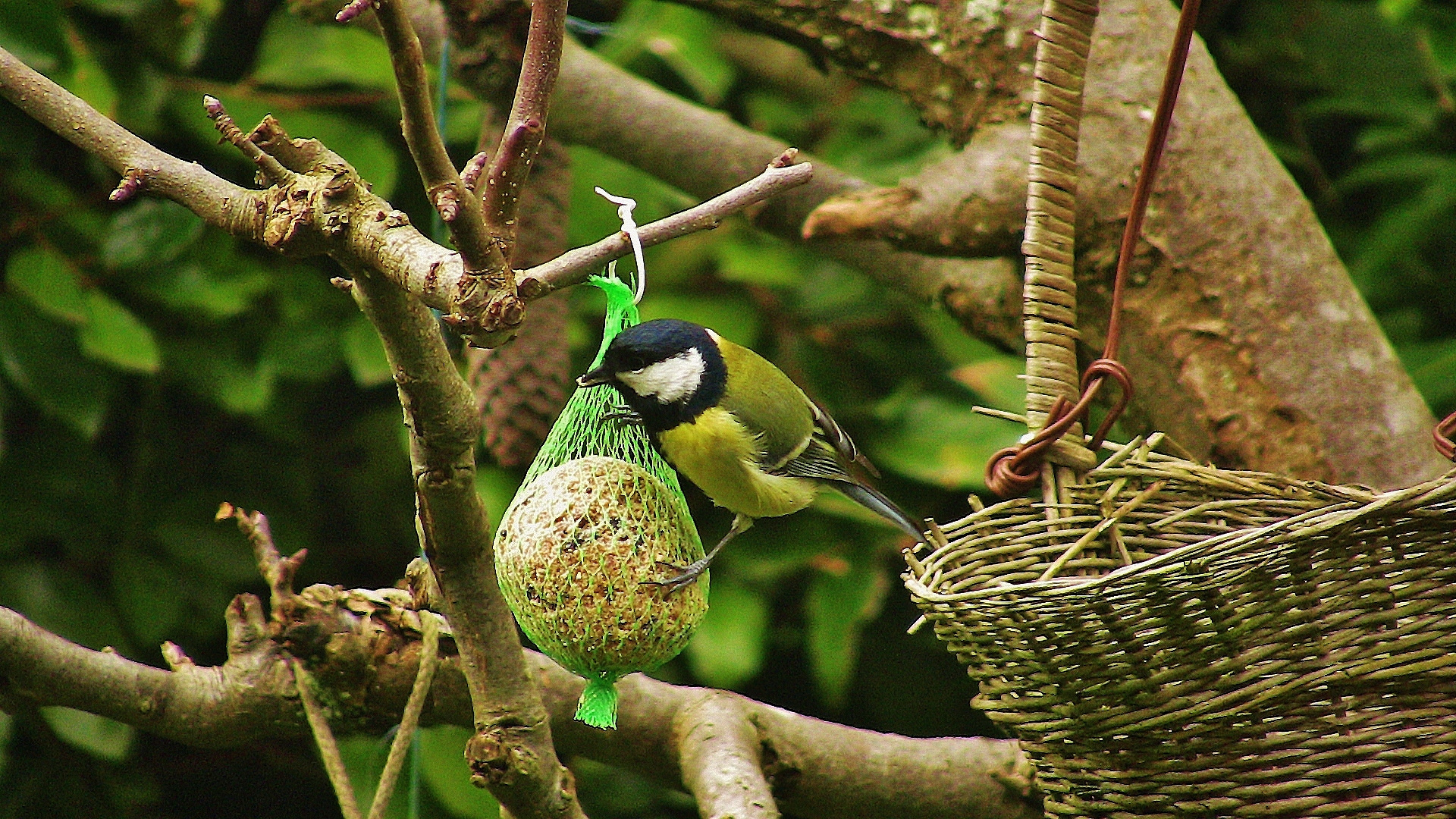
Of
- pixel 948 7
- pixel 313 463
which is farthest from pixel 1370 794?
pixel 313 463

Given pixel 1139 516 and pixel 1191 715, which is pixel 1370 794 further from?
pixel 1139 516

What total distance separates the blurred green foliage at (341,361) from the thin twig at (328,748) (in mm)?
671

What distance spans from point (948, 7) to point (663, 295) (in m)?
0.66

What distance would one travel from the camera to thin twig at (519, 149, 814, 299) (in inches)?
27.2

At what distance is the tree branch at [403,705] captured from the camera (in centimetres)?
103

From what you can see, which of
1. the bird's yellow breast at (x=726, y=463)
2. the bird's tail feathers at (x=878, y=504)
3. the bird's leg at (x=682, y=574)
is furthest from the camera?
the bird's tail feathers at (x=878, y=504)

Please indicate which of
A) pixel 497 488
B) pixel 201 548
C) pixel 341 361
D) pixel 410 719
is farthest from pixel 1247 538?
pixel 201 548

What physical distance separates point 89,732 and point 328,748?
92cm

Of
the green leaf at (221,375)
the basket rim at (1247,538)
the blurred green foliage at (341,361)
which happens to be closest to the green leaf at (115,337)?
the blurred green foliage at (341,361)

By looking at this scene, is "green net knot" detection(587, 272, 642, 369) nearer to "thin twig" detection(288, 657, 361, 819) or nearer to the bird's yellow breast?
the bird's yellow breast

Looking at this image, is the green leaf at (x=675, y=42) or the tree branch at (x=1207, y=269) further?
the green leaf at (x=675, y=42)

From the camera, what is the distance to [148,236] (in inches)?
68.6

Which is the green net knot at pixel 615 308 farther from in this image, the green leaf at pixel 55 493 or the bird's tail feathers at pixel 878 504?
the green leaf at pixel 55 493

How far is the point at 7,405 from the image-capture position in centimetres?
181
